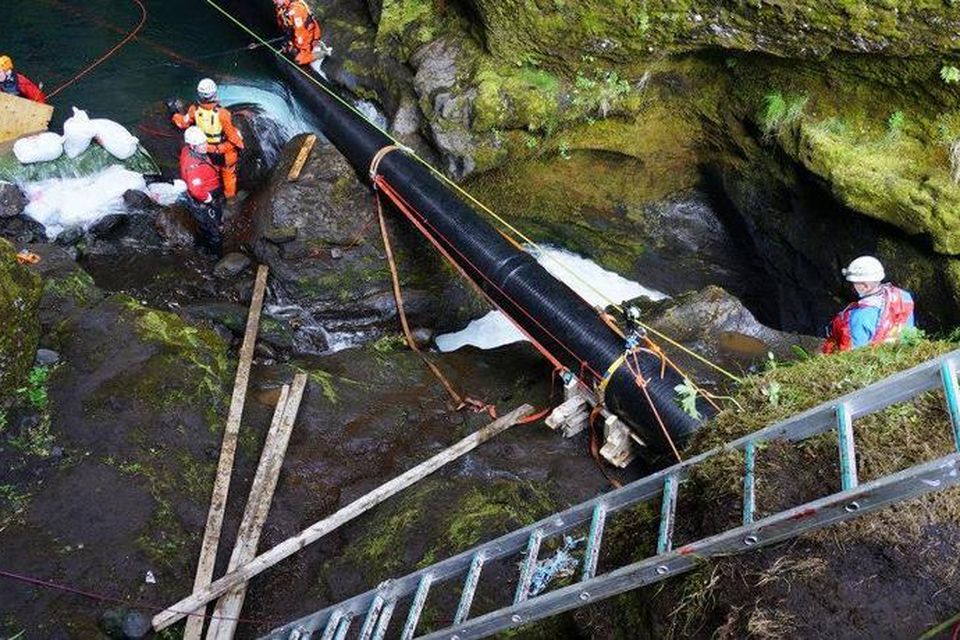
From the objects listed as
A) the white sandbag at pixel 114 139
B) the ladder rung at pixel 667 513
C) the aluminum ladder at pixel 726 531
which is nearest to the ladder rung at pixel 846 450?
the aluminum ladder at pixel 726 531

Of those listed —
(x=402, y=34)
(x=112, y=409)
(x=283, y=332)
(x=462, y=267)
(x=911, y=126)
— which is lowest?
(x=283, y=332)

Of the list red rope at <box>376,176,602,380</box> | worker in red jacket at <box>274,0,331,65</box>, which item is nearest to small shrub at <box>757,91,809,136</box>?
red rope at <box>376,176,602,380</box>

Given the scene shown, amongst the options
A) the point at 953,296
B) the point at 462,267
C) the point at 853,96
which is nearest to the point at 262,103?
the point at 462,267

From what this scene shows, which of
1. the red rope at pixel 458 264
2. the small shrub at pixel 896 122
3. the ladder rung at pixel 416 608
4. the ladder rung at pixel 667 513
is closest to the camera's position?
the ladder rung at pixel 667 513

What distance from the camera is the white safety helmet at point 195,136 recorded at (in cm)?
915

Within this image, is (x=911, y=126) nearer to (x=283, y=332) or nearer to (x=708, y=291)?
(x=708, y=291)

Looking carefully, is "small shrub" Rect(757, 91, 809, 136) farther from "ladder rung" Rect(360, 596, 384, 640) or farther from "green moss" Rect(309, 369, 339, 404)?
"ladder rung" Rect(360, 596, 384, 640)

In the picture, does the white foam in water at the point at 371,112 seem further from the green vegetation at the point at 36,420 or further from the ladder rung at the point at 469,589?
the ladder rung at the point at 469,589

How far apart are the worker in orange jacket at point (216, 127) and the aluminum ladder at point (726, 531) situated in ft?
23.9

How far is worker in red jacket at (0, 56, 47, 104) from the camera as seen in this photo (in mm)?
9953

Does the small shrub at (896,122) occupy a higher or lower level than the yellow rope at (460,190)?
higher

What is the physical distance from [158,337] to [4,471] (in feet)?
5.89

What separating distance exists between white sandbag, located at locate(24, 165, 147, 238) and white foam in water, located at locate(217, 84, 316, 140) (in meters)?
2.24

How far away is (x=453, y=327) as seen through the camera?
9.15 m
